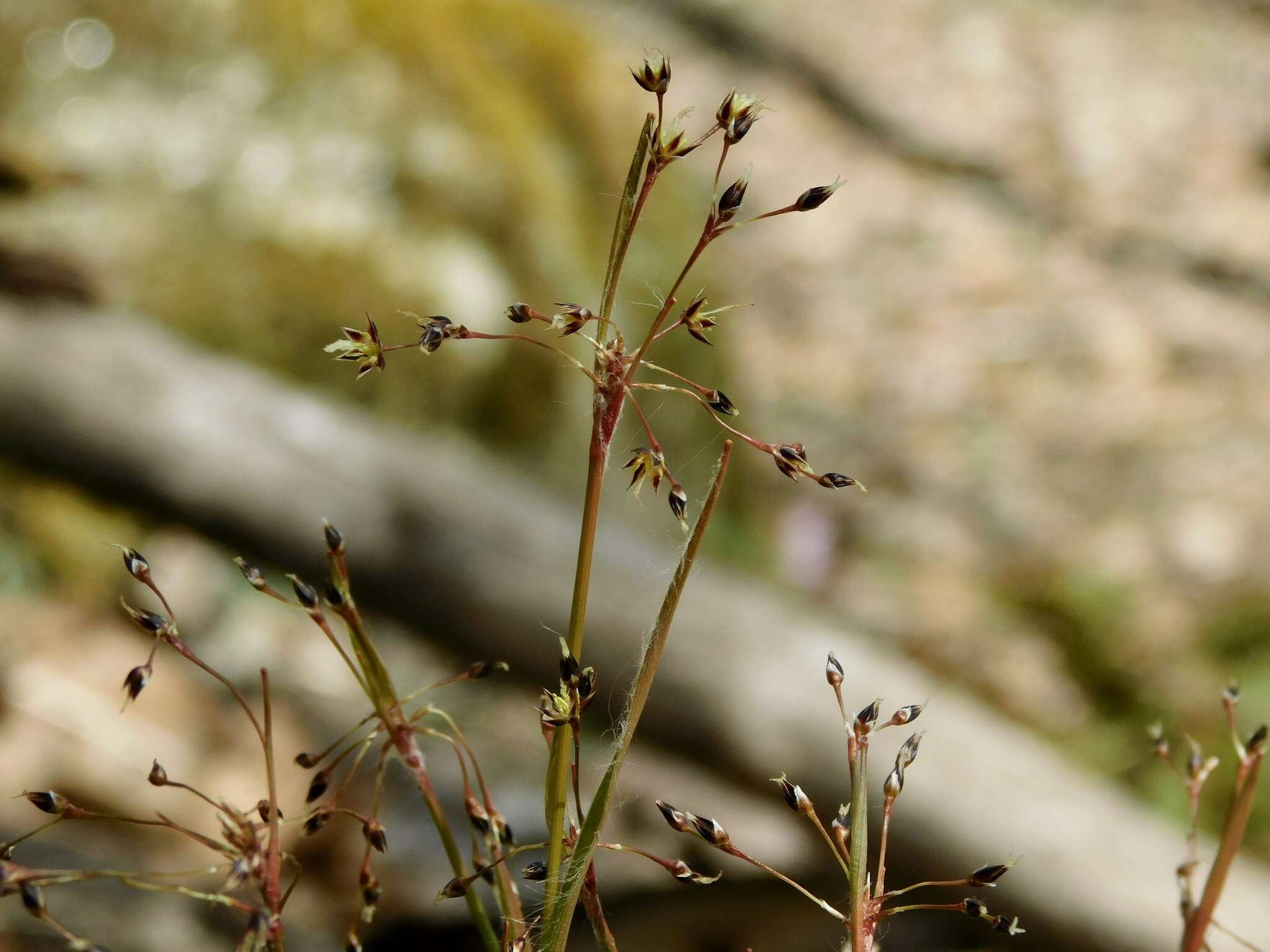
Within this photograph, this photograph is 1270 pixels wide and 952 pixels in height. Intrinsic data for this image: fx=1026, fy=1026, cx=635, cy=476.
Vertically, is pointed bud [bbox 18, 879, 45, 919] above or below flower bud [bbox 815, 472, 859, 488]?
below

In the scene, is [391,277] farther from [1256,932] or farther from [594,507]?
[594,507]

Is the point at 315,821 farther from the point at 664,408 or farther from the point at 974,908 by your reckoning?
the point at 664,408

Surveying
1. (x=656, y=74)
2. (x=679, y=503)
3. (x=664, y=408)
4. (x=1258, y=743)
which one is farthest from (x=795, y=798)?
(x=664, y=408)

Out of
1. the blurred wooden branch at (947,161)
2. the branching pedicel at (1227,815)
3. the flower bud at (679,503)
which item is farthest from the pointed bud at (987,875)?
the blurred wooden branch at (947,161)

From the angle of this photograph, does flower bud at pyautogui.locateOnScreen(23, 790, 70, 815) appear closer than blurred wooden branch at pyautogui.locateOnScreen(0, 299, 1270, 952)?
Yes

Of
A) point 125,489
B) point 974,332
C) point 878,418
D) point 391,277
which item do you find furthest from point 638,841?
point 974,332

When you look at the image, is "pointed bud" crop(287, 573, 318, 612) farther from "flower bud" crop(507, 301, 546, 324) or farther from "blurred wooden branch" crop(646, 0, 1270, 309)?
"blurred wooden branch" crop(646, 0, 1270, 309)

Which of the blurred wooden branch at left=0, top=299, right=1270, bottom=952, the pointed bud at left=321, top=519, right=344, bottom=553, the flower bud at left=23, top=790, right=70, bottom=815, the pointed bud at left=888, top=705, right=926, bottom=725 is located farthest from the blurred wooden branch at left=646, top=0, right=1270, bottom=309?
the flower bud at left=23, top=790, right=70, bottom=815
